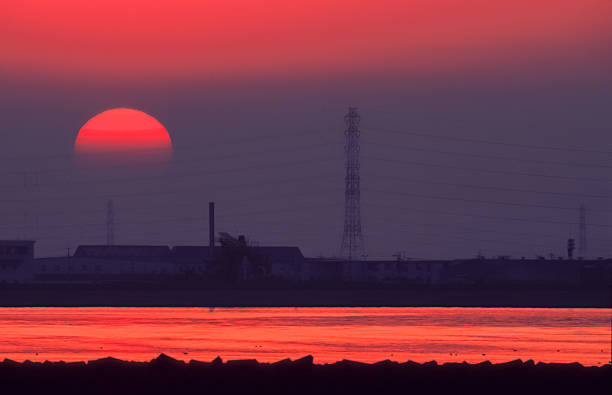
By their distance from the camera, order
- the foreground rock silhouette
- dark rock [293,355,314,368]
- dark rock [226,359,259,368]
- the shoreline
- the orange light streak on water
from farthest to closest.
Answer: the shoreline, the orange light streak on water, dark rock [226,359,259,368], dark rock [293,355,314,368], the foreground rock silhouette

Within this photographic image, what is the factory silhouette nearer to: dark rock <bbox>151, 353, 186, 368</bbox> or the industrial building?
the industrial building

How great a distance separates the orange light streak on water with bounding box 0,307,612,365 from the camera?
40.3 meters

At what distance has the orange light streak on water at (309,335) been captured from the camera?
40.3 m

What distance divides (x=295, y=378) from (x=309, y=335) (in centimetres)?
2292

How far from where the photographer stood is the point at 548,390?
27141 mm

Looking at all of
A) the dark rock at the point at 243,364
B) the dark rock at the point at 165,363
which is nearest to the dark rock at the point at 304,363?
the dark rock at the point at 243,364

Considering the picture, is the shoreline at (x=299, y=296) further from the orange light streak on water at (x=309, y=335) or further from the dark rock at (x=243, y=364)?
the dark rock at (x=243, y=364)

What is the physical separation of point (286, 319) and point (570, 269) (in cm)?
8523

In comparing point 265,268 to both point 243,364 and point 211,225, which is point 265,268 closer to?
point 211,225

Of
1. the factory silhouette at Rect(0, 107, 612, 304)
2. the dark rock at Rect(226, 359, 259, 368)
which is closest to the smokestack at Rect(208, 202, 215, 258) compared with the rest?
the factory silhouette at Rect(0, 107, 612, 304)

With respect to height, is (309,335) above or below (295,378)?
above

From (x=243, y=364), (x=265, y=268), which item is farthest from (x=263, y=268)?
(x=243, y=364)

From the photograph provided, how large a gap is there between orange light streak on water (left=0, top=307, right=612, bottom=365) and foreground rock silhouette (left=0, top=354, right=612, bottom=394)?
26.8ft

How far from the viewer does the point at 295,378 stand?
28.3 m
